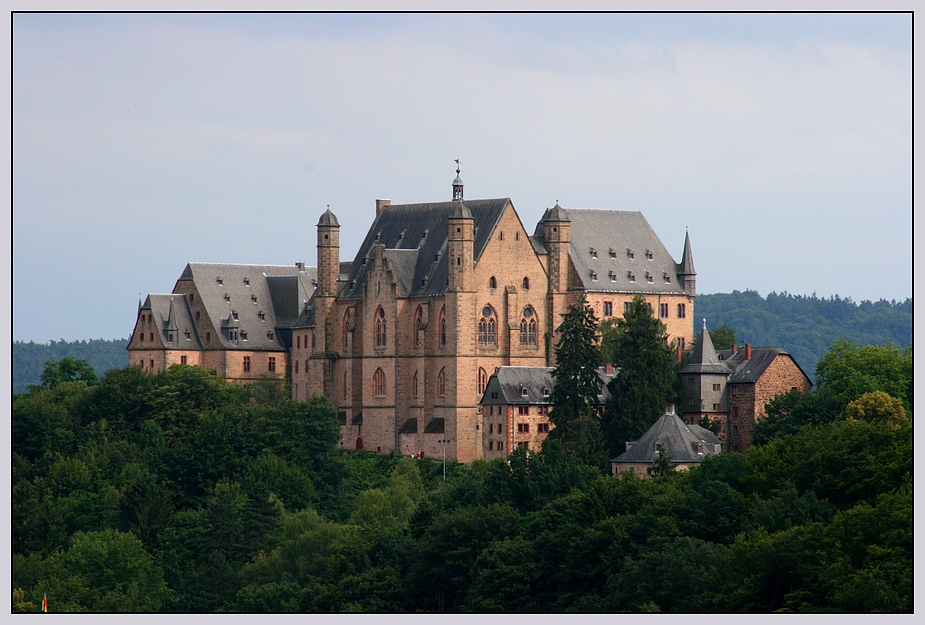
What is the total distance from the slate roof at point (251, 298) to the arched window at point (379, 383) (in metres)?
15.2

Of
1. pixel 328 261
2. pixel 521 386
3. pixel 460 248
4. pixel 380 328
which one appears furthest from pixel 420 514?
pixel 328 261

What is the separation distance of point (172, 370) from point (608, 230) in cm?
2657

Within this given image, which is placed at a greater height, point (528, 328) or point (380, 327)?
point (380, 327)

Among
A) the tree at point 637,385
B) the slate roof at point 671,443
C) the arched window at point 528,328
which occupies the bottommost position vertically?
the slate roof at point 671,443

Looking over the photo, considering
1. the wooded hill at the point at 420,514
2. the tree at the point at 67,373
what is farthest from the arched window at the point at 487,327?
the tree at the point at 67,373

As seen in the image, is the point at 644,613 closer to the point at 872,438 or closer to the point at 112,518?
Result: the point at 872,438

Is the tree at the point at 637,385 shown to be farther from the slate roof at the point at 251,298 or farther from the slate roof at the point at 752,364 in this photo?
the slate roof at the point at 251,298

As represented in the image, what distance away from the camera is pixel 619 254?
136 metres

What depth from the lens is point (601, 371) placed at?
125375 mm

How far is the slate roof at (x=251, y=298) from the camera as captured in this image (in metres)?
147

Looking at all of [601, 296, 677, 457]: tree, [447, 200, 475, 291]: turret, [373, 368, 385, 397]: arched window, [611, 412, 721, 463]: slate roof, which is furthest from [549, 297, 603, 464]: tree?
[373, 368, 385, 397]: arched window

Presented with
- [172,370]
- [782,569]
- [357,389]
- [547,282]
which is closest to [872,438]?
[782,569]

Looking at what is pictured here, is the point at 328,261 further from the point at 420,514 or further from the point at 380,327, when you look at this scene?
the point at 420,514

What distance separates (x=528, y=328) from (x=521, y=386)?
6.07 meters
